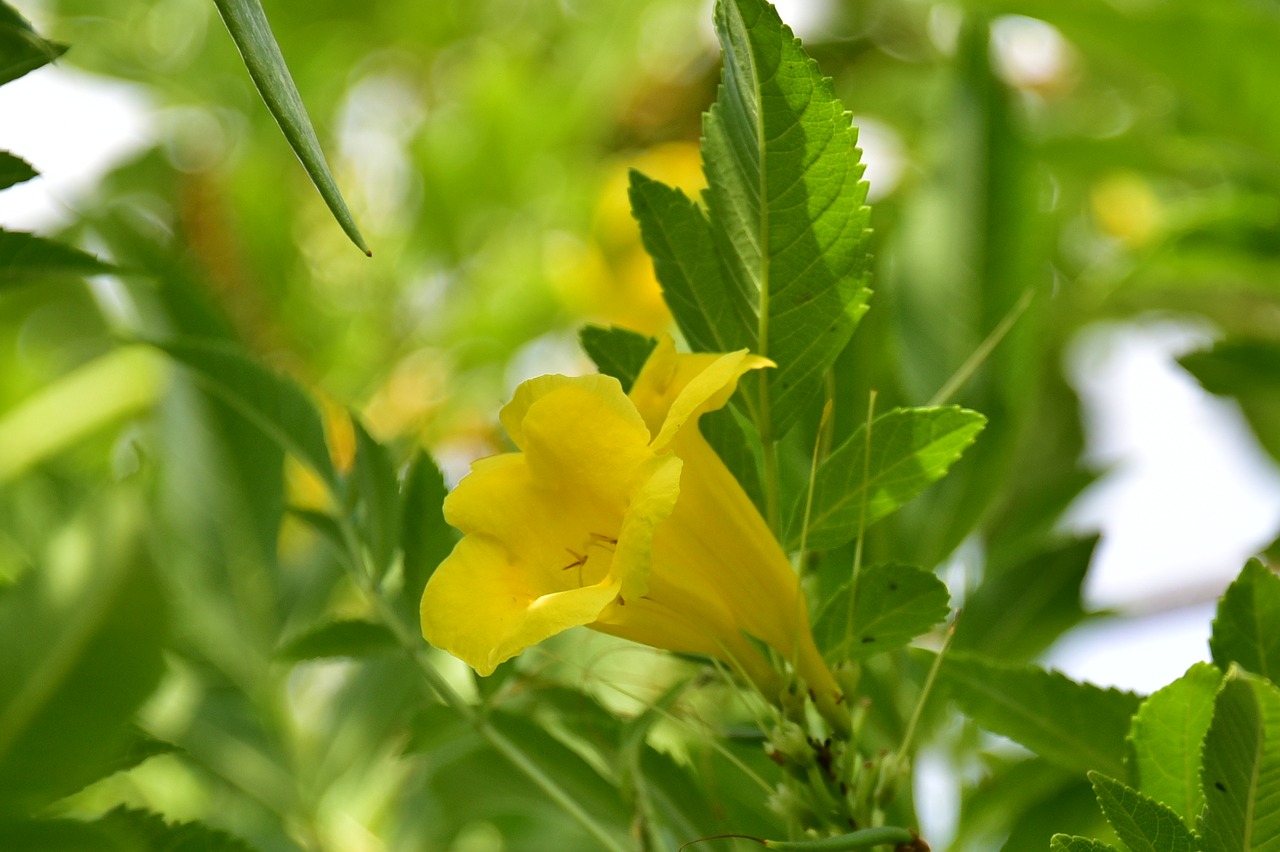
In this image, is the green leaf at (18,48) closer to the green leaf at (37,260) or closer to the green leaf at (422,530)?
the green leaf at (37,260)

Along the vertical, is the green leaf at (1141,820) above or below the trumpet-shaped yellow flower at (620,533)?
below

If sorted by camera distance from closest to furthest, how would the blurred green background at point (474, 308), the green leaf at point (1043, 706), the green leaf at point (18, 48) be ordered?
1. the green leaf at point (18, 48)
2. the green leaf at point (1043, 706)
3. the blurred green background at point (474, 308)

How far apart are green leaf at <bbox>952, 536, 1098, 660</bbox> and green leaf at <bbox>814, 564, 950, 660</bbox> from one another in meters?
0.30

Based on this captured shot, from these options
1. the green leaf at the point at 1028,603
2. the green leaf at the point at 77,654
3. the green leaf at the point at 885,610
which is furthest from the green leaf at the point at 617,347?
the green leaf at the point at 1028,603

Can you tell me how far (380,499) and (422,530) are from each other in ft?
0.10

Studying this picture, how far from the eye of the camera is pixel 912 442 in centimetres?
46

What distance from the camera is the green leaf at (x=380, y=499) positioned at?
1.89ft

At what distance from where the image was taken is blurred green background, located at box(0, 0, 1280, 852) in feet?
2.22

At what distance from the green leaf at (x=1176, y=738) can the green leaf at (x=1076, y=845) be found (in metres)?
0.06

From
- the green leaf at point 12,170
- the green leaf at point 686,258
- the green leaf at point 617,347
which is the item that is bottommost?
the green leaf at point 617,347

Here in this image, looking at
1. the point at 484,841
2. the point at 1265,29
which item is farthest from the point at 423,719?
the point at 1265,29

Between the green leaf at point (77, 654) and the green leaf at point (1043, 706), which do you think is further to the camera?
the green leaf at point (1043, 706)

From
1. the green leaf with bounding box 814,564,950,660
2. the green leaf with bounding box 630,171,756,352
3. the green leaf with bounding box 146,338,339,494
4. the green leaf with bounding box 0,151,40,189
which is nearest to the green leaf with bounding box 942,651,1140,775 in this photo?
the green leaf with bounding box 814,564,950,660

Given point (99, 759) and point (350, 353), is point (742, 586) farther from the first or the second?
point (350, 353)
